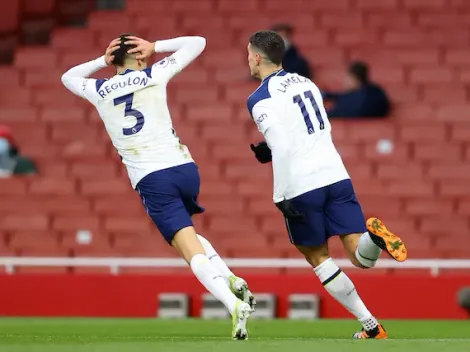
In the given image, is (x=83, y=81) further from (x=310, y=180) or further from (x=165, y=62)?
(x=310, y=180)

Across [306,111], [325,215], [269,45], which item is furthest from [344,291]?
[269,45]

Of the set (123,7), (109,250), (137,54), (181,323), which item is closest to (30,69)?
(123,7)

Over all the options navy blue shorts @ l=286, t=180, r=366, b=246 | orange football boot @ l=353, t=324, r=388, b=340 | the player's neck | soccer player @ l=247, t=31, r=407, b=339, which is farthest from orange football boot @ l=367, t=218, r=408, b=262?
the player's neck

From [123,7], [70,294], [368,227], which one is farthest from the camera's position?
[123,7]

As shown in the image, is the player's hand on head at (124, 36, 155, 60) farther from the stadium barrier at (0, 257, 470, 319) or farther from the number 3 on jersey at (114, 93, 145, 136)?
the stadium barrier at (0, 257, 470, 319)

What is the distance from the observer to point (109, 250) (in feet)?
47.3

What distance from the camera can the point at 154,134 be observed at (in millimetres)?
8539

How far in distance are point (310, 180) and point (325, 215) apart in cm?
27

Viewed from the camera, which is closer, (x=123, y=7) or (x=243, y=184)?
(x=243, y=184)

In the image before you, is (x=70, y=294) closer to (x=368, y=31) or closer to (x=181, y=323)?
(x=181, y=323)

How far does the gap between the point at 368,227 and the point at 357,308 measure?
0.63 m

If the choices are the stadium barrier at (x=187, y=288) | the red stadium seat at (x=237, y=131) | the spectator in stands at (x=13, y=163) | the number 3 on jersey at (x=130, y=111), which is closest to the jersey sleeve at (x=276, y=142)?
the number 3 on jersey at (x=130, y=111)

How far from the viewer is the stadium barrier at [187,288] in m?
12.6

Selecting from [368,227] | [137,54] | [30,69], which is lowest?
[30,69]
